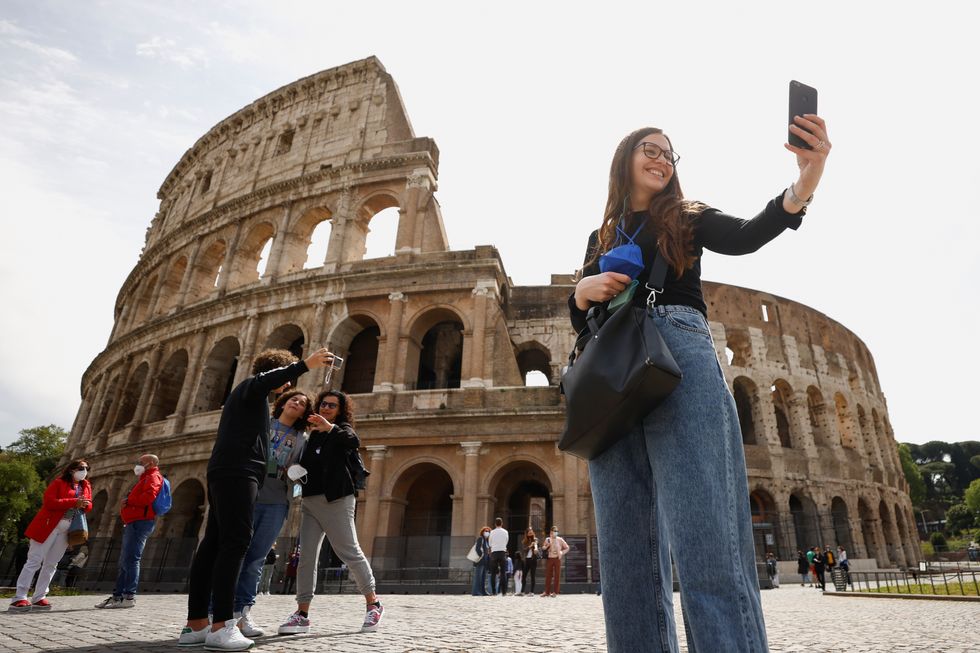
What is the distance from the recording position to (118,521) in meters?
17.7

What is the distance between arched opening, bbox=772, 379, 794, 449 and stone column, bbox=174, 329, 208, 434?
70.3 ft

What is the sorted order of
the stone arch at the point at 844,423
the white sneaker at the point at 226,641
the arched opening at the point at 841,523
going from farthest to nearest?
1. the stone arch at the point at 844,423
2. the arched opening at the point at 841,523
3. the white sneaker at the point at 226,641

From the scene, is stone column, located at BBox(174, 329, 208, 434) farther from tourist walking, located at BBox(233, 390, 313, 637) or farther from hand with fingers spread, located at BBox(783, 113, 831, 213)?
hand with fingers spread, located at BBox(783, 113, 831, 213)

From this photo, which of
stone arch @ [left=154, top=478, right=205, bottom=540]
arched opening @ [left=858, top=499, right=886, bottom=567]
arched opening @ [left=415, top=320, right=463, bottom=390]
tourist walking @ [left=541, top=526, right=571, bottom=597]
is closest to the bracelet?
tourist walking @ [left=541, top=526, right=571, bottom=597]

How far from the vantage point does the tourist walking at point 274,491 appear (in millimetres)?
4094

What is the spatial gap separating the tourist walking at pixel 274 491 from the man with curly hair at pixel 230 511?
0.55 metres

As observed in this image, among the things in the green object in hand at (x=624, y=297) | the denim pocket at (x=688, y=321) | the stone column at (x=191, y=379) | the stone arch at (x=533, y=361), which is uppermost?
the stone arch at (x=533, y=361)

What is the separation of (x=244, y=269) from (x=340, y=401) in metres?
18.3

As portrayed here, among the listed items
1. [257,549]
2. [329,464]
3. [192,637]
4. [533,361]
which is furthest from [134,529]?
[533,361]

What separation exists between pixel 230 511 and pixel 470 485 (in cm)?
1157

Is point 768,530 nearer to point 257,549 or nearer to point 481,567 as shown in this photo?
point 481,567

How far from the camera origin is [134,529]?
6.19 m

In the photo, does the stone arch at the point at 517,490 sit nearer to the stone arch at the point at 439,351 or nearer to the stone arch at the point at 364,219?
the stone arch at the point at 439,351

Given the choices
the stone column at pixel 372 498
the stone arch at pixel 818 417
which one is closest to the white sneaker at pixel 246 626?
the stone column at pixel 372 498
